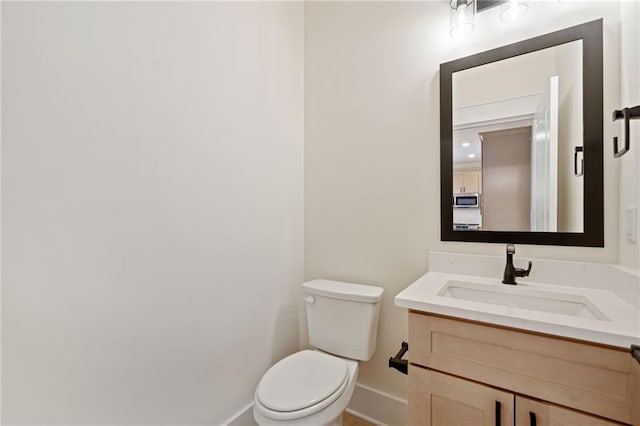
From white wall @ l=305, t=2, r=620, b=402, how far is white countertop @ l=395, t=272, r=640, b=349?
0.18 meters

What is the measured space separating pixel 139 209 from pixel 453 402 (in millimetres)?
1293

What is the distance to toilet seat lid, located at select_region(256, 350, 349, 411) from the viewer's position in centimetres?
115

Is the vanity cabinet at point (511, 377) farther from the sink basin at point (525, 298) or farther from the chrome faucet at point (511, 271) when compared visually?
the chrome faucet at point (511, 271)

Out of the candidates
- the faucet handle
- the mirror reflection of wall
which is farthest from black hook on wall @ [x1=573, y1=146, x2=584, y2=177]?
the faucet handle

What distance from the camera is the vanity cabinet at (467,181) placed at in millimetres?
1371

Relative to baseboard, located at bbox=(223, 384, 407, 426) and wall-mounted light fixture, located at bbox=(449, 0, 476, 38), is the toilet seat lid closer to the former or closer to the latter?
baseboard, located at bbox=(223, 384, 407, 426)

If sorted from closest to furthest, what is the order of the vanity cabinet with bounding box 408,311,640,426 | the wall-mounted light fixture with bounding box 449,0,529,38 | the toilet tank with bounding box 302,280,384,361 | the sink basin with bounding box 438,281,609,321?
the vanity cabinet with bounding box 408,311,640,426
the sink basin with bounding box 438,281,609,321
the wall-mounted light fixture with bounding box 449,0,529,38
the toilet tank with bounding box 302,280,384,361

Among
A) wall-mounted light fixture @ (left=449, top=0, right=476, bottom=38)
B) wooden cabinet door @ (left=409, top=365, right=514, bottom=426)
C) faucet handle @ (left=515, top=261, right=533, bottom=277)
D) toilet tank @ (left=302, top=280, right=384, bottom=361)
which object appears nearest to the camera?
wooden cabinet door @ (left=409, top=365, right=514, bottom=426)

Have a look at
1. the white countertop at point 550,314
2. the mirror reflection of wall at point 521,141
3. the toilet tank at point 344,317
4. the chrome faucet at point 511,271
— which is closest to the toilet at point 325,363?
the toilet tank at point 344,317

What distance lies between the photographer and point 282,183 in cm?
177

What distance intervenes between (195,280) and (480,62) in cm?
166

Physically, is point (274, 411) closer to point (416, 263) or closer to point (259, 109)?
point (416, 263)

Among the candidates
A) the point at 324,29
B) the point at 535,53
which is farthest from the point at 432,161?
the point at 324,29

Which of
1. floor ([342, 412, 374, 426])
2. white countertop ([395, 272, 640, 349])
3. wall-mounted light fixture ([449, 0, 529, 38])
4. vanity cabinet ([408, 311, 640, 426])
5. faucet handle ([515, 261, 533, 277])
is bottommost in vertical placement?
floor ([342, 412, 374, 426])
